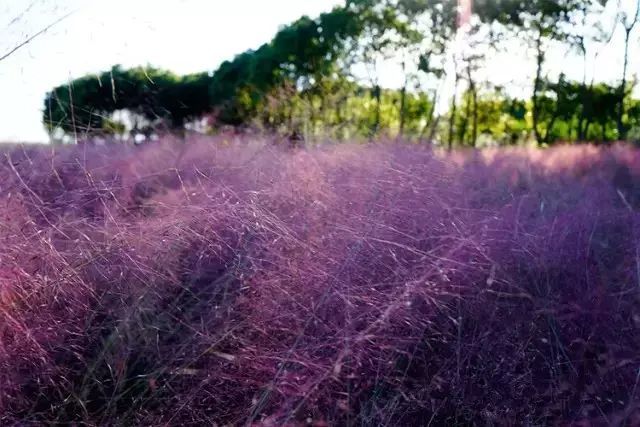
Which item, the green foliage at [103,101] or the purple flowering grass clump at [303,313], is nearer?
the purple flowering grass clump at [303,313]

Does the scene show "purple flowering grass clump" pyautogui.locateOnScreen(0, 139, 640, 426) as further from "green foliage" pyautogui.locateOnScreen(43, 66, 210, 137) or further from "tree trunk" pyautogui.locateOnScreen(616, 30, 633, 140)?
"tree trunk" pyautogui.locateOnScreen(616, 30, 633, 140)

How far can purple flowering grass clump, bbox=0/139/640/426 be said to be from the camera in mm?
2908

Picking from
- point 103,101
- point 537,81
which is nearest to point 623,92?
point 537,81

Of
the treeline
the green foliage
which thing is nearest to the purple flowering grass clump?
the green foliage

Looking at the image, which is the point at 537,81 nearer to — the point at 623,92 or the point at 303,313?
the point at 623,92

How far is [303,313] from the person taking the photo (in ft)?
10.5

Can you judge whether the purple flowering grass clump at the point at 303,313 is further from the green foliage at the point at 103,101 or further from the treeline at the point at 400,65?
the treeline at the point at 400,65

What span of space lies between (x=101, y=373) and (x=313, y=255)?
3.59 feet

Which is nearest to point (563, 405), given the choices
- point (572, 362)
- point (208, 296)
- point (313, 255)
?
point (572, 362)

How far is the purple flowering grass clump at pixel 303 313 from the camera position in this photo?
2.91m

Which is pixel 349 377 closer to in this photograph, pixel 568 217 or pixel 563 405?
pixel 563 405

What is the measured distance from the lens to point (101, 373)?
3006 mm

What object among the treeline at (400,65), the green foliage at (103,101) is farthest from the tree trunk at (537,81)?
the green foliage at (103,101)

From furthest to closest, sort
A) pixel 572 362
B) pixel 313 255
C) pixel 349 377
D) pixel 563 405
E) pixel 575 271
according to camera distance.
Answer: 1. pixel 575 271
2. pixel 313 255
3. pixel 572 362
4. pixel 563 405
5. pixel 349 377
